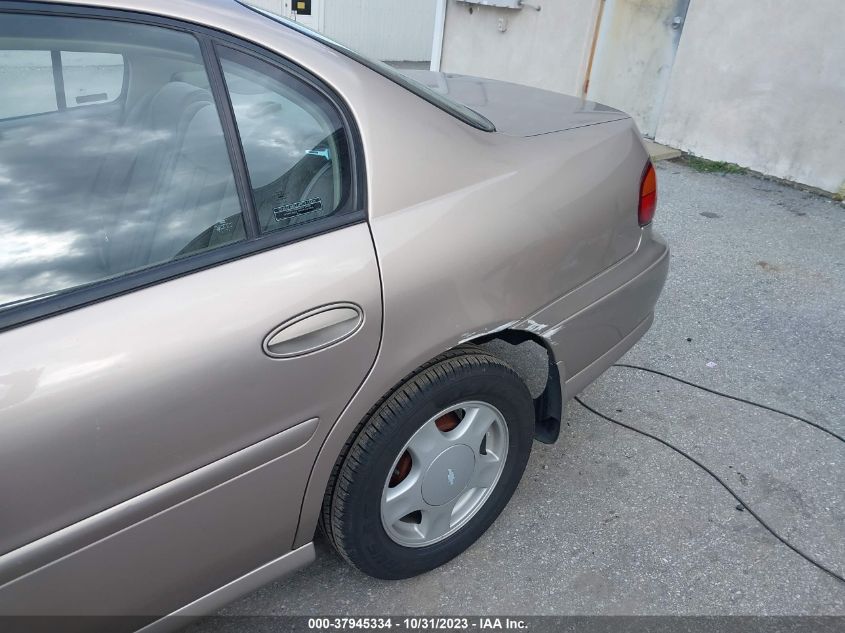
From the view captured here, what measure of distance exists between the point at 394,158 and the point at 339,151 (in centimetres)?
14

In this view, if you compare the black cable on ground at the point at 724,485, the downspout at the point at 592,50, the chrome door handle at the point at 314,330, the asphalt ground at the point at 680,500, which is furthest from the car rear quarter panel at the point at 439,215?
the downspout at the point at 592,50

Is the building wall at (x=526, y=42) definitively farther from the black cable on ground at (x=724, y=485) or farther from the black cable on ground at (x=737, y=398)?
the black cable on ground at (x=724, y=485)

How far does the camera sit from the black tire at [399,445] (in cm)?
183

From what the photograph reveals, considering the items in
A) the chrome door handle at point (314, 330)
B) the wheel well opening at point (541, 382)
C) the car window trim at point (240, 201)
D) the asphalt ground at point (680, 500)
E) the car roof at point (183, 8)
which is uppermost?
the car roof at point (183, 8)

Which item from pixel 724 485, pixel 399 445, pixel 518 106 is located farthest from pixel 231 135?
pixel 724 485

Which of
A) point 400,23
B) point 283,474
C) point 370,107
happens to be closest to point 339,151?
point 370,107

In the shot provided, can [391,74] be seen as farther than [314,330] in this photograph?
Yes

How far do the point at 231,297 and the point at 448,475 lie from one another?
94 centimetres

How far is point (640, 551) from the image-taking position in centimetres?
237

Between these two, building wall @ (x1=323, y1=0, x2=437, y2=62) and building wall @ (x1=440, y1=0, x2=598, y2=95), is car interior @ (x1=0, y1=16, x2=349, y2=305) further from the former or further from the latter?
building wall @ (x1=323, y1=0, x2=437, y2=62)

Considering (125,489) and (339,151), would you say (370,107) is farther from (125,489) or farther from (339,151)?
(125,489)

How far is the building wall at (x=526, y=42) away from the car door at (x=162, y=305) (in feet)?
20.5

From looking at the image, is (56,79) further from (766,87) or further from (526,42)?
(526,42)

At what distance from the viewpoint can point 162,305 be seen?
143cm
